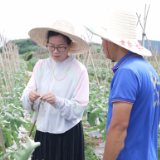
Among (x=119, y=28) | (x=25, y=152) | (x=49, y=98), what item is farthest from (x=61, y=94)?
(x=25, y=152)

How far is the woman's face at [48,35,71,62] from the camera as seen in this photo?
165 cm

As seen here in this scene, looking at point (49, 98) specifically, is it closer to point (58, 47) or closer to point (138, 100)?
point (58, 47)

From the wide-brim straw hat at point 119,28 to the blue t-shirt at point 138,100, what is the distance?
0.06 meters

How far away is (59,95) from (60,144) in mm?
348

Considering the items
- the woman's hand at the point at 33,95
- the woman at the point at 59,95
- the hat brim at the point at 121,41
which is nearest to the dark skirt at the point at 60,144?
the woman at the point at 59,95

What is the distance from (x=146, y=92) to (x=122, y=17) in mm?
360

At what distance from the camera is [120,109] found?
96cm

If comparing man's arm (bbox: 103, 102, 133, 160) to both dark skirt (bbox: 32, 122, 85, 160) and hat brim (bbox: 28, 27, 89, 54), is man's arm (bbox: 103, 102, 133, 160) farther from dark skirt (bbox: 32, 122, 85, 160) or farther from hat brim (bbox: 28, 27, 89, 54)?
hat brim (bbox: 28, 27, 89, 54)

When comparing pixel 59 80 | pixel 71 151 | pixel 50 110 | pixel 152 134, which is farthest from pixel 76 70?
pixel 152 134

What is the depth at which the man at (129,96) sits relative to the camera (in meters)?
0.96

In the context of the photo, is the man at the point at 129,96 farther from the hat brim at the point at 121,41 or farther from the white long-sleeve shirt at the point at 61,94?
the white long-sleeve shirt at the point at 61,94

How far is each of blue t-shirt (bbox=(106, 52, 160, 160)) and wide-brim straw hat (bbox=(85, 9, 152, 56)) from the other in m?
0.06

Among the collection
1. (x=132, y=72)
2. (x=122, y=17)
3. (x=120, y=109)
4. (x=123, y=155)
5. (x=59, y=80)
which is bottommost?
(x=123, y=155)

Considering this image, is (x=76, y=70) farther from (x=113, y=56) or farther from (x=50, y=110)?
(x=113, y=56)
